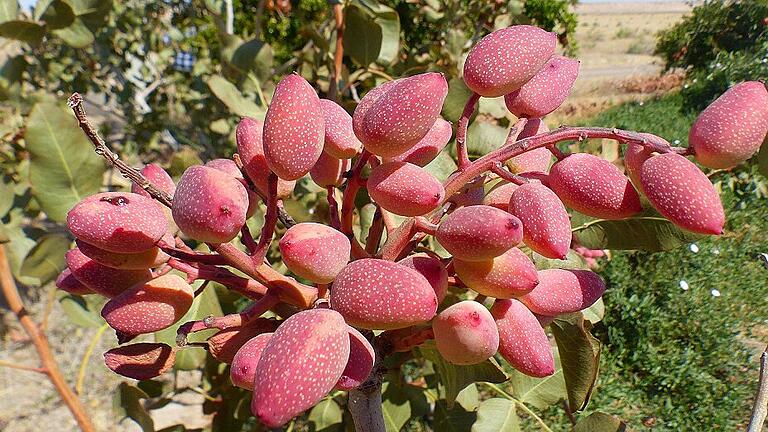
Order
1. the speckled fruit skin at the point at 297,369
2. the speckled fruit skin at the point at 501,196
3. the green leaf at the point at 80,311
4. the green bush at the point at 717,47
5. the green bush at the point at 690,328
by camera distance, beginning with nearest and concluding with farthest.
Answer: the speckled fruit skin at the point at 297,369
the speckled fruit skin at the point at 501,196
the green leaf at the point at 80,311
the green bush at the point at 690,328
the green bush at the point at 717,47

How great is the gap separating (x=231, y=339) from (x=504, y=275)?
196mm

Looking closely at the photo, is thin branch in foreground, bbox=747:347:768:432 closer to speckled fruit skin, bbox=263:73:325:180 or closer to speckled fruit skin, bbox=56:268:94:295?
speckled fruit skin, bbox=263:73:325:180

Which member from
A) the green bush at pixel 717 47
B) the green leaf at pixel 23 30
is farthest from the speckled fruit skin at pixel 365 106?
the green bush at pixel 717 47

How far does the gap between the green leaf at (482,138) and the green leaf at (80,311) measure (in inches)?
27.3

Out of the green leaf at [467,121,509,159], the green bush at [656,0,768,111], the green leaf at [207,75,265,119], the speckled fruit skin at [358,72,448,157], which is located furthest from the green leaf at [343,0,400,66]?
the green bush at [656,0,768,111]

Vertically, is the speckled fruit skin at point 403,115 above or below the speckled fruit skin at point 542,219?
above

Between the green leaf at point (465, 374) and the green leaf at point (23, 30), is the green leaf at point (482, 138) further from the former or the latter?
the green leaf at point (23, 30)

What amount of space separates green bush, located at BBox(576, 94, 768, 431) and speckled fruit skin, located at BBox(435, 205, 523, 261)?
1515 millimetres

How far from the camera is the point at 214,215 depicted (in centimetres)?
37

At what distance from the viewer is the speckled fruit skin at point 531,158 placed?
18.6 inches

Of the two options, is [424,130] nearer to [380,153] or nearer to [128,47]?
[380,153]

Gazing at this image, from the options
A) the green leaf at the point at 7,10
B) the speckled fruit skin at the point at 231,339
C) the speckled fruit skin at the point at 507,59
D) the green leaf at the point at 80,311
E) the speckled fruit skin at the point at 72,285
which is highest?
the speckled fruit skin at the point at 507,59

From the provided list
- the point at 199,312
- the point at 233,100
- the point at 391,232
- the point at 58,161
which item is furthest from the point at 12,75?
the point at 391,232

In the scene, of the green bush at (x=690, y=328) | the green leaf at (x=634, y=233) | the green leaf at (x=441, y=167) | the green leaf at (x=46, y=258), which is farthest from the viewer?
the green bush at (x=690, y=328)
